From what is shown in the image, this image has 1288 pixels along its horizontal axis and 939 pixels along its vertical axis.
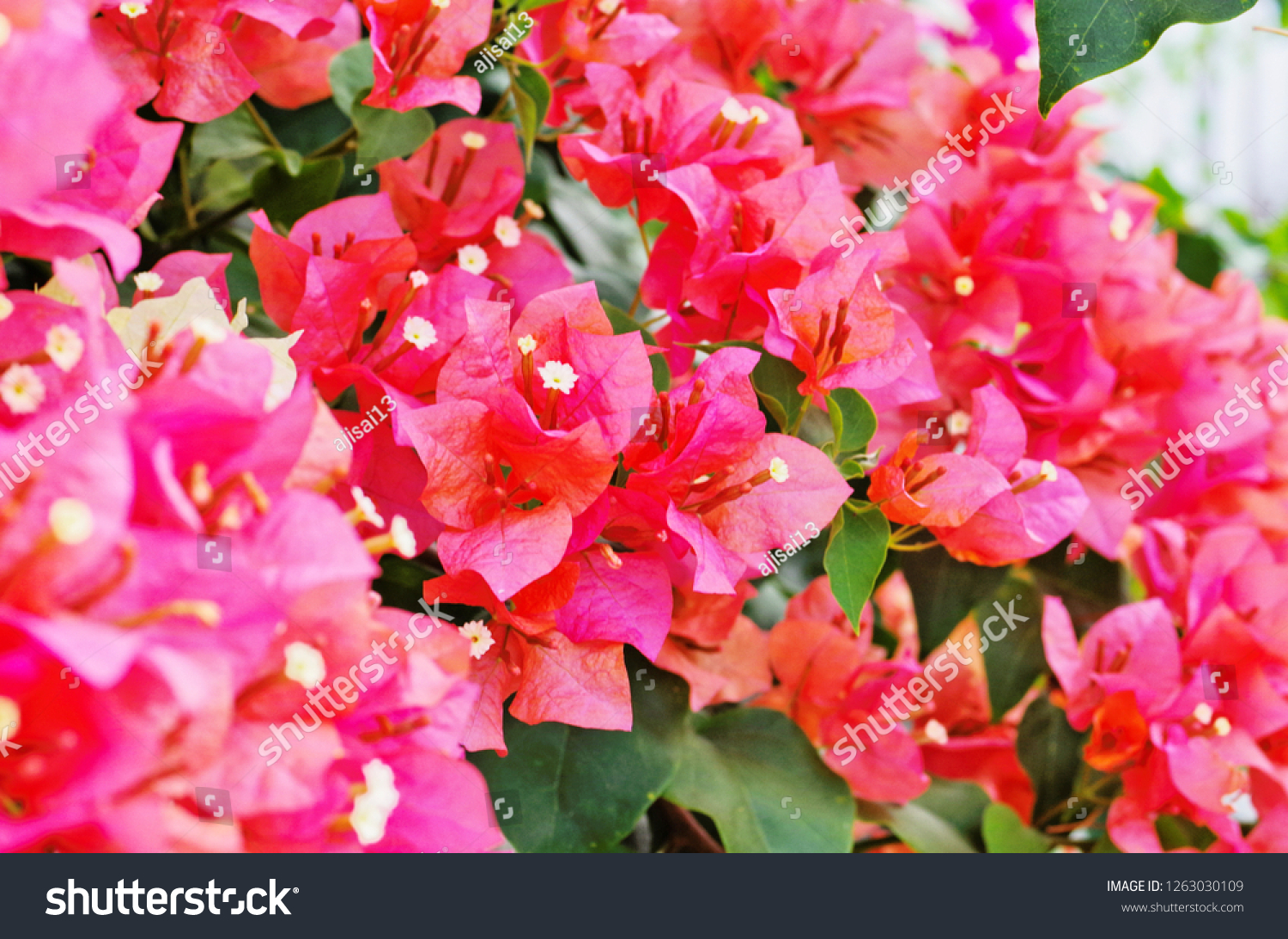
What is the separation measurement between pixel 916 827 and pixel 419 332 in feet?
1.58

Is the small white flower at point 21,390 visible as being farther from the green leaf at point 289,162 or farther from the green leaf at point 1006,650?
the green leaf at point 1006,650

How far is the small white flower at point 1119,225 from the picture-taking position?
73 centimetres

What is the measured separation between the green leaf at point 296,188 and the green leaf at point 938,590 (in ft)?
1.50

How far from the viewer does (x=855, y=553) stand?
1.72 ft

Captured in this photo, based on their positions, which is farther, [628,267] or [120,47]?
[628,267]

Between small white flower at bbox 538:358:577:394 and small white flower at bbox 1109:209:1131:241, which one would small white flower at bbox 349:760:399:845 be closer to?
small white flower at bbox 538:358:577:394

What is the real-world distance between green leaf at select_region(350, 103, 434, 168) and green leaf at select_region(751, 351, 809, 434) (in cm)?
23

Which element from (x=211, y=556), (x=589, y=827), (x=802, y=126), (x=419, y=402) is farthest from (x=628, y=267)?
(x=211, y=556)

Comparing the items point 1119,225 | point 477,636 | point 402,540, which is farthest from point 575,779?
point 1119,225

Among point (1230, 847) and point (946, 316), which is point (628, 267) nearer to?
point (946, 316)

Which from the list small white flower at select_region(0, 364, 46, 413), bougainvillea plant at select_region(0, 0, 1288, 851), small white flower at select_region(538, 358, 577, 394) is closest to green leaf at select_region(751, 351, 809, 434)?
bougainvillea plant at select_region(0, 0, 1288, 851)

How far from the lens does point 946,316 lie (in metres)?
0.75

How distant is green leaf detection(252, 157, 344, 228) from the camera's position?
604mm
